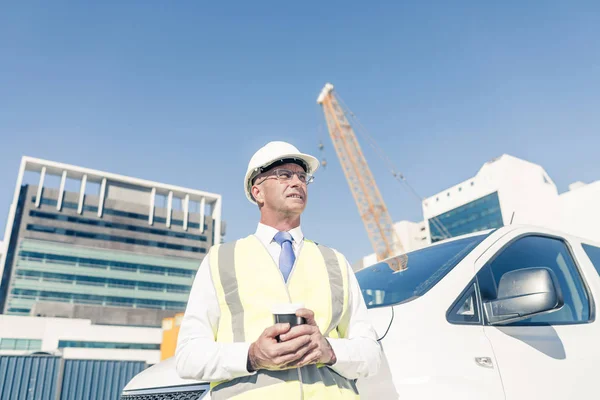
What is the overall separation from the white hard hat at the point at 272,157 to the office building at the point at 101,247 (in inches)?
2728

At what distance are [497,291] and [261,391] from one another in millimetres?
1416

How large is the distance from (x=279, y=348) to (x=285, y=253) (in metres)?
0.53

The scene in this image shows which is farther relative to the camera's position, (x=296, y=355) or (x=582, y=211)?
(x=582, y=211)

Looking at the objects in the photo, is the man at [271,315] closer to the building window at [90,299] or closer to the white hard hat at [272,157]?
the white hard hat at [272,157]

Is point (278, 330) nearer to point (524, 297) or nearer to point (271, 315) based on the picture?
point (271, 315)

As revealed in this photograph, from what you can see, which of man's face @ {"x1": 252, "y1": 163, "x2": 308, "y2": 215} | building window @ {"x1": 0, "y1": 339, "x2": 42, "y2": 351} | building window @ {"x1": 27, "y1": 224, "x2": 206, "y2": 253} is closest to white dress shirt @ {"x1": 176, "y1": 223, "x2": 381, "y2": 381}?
man's face @ {"x1": 252, "y1": 163, "x2": 308, "y2": 215}

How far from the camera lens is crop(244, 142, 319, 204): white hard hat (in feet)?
6.81

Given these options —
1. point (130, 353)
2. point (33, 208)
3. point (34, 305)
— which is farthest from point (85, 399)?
point (33, 208)

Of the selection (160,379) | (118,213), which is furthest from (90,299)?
(160,379)

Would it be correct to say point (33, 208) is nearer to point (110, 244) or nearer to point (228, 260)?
point (110, 244)

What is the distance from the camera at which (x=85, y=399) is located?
816 inches

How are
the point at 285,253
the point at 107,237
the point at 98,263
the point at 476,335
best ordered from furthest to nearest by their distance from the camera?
the point at 107,237, the point at 98,263, the point at 476,335, the point at 285,253

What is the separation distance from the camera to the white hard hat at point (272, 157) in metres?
2.08

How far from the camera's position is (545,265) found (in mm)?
3045
